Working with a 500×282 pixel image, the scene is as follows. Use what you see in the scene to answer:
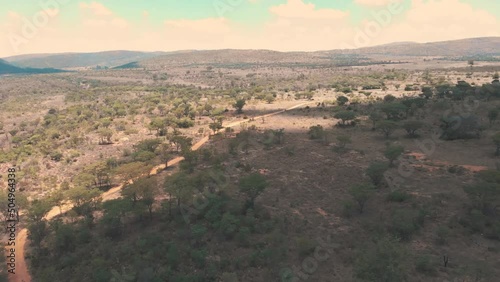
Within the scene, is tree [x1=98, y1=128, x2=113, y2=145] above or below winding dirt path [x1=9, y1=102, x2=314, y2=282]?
above

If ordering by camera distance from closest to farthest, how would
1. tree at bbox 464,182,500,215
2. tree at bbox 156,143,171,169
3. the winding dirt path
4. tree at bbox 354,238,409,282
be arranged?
tree at bbox 354,238,409,282
the winding dirt path
tree at bbox 464,182,500,215
tree at bbox 156,143,171,169

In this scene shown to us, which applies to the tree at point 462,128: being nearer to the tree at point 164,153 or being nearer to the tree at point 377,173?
the tree at point 377,173

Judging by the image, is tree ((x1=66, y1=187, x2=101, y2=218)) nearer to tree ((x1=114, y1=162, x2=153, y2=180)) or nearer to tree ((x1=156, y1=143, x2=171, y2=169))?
tree ((x1=114, y1=162, x2=153, y2=180))

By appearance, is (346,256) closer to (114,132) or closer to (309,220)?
(309,220)

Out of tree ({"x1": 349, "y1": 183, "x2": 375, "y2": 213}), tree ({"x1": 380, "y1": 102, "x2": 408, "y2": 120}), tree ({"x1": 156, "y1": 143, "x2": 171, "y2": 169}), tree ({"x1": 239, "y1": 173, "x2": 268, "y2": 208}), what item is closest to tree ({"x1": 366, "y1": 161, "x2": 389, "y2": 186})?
tree ({"x1": 349, "y1": 183, "x2": 375, "y2": 213})

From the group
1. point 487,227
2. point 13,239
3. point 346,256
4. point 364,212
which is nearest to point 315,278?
point 346,256

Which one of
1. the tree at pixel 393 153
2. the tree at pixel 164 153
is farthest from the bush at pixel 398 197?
the tree at pixel 164 153

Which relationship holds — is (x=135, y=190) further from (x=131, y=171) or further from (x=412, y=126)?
(x=412, y=126)

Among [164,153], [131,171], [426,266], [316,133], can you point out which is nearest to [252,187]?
[131,171]
